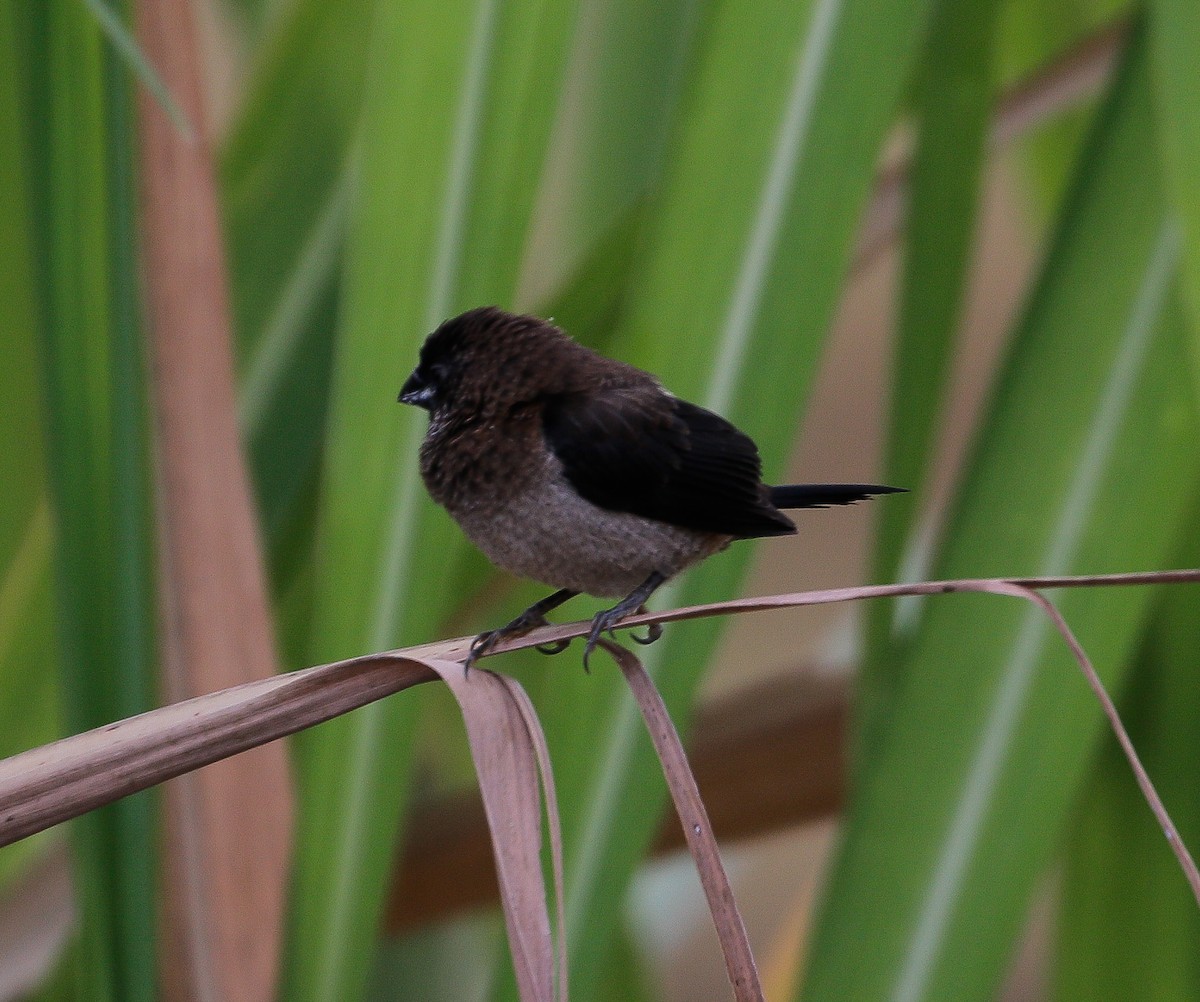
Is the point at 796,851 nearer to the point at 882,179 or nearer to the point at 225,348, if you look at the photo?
the point at 882,179

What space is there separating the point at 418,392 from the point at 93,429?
36 centimetres

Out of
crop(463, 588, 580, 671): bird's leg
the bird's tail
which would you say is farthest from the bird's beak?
the bird's tail

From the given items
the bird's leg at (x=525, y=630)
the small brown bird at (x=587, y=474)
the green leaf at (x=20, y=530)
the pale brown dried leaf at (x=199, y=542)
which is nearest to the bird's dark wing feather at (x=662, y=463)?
the small brown bird at (x=587, y=474)

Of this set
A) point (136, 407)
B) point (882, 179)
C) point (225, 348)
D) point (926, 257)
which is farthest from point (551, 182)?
point (136, 407)

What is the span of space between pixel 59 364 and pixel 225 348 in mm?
173

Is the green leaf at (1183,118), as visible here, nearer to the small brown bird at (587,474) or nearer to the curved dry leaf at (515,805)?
the small brown bird at (587,474)

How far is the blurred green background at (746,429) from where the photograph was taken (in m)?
0.94

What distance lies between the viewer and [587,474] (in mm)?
1163

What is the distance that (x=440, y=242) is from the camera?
107 cm

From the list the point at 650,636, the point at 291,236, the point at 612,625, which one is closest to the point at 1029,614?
the point at 650,636

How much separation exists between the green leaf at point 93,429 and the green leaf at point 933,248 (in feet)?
2.16

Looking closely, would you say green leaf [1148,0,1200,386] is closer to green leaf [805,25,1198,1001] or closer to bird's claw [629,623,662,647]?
green leaf [805,25,1198,1001]

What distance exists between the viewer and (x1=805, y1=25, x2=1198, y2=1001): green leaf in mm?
1101

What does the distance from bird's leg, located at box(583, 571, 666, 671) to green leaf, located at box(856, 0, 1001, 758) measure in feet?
0.76
